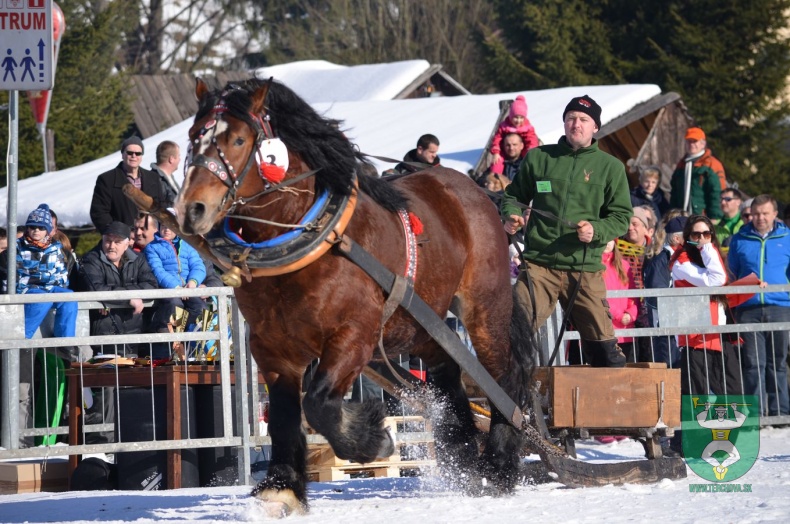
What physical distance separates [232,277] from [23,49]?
11.0 feet

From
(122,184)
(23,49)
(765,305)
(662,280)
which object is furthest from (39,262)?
(765,305)

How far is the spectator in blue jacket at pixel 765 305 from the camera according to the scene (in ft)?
31.4

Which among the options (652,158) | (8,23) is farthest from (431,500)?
(652,158)

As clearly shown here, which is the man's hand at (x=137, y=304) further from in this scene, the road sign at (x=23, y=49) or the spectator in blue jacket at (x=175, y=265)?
the road sign at (x=23, y=49)

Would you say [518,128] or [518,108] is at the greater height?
[518,108]

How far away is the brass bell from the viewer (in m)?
5.13

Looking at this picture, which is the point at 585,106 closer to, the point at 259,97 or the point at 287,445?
the point at 259,97

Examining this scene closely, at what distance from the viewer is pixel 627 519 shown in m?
5.25

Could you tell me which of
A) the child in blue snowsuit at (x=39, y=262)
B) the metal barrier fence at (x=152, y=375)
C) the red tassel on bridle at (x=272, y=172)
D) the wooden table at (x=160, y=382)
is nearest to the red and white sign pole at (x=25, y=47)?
the metal barrier fence at (x=152, y=375)

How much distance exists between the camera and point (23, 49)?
7.66m

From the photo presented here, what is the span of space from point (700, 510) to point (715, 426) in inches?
130

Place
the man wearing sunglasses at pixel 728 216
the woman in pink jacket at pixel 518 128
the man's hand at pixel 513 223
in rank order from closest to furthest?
the man's hand at pixel 513 223 < the woman in pink jacket at pixel 518 128 < the man wearing sunglasses at pixel 728 216

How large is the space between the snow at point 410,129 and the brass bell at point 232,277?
6831mm

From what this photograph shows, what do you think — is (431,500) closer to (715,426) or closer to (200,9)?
(715,426)
